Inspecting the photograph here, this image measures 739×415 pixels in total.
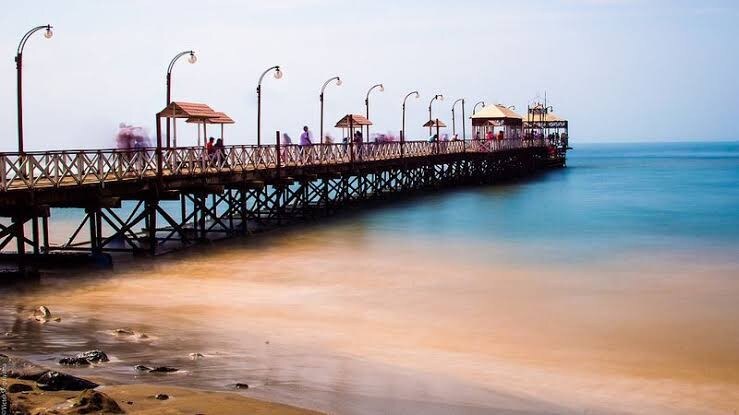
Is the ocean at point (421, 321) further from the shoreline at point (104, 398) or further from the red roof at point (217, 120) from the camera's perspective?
the red roof at point (217, 120)

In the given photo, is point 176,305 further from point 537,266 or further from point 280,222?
point 280,222

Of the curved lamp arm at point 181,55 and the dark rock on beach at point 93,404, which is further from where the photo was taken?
the curved lamp arm at point 181,55

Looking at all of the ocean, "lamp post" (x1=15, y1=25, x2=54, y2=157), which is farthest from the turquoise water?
"lamp post" (x1=15, y1=25, x2=54, y2=157)

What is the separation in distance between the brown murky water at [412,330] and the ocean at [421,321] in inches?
1.7

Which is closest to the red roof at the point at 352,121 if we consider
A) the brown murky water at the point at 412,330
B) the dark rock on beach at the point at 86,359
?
the brown murky water at the point at 412,330

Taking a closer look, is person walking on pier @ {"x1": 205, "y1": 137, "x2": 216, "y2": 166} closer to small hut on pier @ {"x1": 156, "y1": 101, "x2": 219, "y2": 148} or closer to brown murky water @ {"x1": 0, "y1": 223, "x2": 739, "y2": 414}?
small hut on pier @ {"x1": 156, "y1": 101, "x2": 219, "y2": 148}

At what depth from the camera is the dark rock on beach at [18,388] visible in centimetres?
908

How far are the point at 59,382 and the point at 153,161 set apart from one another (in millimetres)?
13746

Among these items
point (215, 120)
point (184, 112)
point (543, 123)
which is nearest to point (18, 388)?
point (184, 112)

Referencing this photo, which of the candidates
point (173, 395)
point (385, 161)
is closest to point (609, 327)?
point (173, 395)

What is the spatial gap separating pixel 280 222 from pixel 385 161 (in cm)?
1111

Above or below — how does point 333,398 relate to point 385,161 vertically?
below

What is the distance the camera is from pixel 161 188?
2228 cm

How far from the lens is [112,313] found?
15.1 meters
